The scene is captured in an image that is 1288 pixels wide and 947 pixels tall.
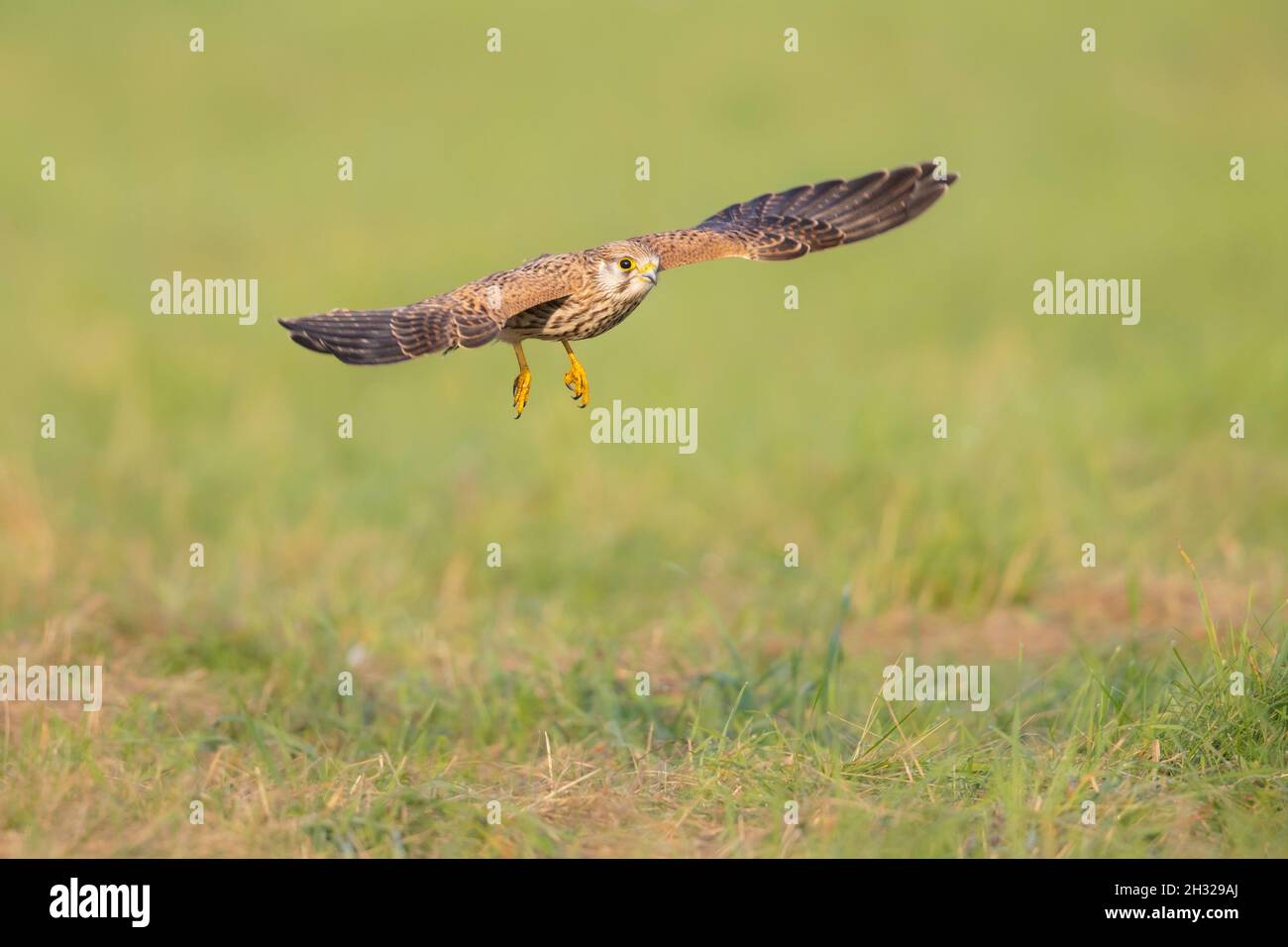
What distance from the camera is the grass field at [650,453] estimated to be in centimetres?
686

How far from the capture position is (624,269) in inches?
249

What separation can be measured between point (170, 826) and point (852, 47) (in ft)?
64.5

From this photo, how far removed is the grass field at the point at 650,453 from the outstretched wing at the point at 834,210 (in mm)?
2038

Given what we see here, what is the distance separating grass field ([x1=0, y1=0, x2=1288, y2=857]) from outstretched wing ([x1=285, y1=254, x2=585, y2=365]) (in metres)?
2.07

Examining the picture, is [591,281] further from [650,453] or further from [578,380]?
[650,453]

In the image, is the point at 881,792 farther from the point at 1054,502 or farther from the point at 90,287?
the point at 90,287

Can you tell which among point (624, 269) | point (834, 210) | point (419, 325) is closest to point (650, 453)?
point (834, 210)

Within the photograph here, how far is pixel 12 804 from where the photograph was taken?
6.77 m

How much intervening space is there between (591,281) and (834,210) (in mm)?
1819

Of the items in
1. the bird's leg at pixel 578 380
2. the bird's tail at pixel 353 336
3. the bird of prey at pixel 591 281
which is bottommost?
the bird's leg at pixel 578 380

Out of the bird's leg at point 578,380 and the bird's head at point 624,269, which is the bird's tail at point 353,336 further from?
the bird's head at point 624,269

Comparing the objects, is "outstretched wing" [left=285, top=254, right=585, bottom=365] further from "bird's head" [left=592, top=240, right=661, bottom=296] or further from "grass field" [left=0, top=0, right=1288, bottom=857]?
"grass field" [left=0, top=0, right=1288, bottom=857]

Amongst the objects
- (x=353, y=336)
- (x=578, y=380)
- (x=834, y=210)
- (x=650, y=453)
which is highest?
(x=834, y=210)

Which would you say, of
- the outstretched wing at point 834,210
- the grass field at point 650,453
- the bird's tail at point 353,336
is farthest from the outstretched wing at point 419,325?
the grass field at point 650,453
